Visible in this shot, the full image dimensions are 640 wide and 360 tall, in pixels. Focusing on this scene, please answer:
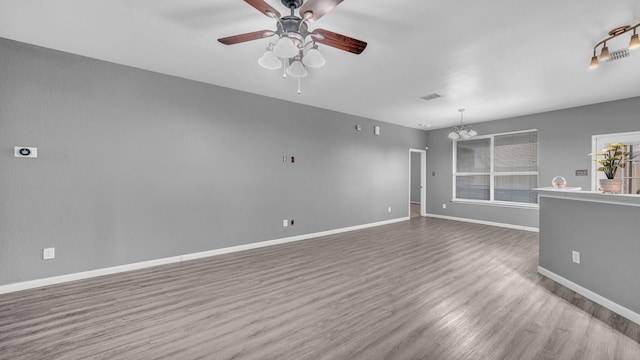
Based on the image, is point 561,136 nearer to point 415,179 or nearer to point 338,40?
point 415,179

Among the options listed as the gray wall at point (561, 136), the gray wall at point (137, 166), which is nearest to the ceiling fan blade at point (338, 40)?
the gray wall at point (137, 166)

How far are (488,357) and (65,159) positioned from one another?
4.68 m

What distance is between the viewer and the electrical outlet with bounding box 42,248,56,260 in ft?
9.56

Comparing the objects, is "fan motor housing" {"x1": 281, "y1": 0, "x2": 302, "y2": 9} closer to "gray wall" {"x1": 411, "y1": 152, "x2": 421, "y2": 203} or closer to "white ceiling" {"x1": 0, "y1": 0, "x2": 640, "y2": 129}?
"white ceiling" {"x1": 0, "y1": 0, "x2": 640, "y2": 129}

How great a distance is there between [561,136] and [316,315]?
653 cm

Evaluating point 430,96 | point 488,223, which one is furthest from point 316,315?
point 488,223

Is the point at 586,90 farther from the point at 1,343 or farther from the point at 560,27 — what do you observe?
the point at 1,343

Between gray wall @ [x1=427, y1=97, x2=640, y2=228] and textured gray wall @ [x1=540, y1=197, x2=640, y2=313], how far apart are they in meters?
3.23

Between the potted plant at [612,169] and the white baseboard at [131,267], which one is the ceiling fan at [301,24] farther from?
the white baseboard at [131,267]

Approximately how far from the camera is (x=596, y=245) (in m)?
2.57

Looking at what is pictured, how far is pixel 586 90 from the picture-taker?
4.25 metres

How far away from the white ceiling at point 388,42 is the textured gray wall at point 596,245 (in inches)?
70.4

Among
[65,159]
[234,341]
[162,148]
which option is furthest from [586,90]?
[65,159]

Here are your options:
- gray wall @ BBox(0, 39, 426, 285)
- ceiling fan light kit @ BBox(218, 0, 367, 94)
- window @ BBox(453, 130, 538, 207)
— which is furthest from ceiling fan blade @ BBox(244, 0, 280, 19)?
window @ BBox(453, 130, 538, 207)
